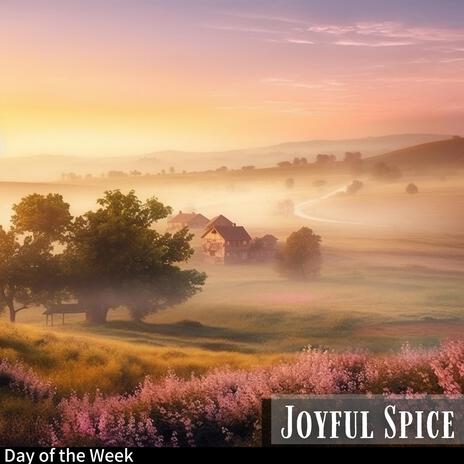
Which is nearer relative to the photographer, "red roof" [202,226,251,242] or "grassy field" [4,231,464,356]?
"grassy field" [4,231,464,356]

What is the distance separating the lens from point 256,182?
15.3 m

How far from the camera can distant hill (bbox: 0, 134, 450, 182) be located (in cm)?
1474

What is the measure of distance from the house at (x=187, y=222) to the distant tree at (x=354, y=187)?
9.96ft

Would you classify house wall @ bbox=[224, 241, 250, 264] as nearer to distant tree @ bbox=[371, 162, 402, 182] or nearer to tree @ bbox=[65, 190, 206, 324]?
tree @ bbox=[65, 190, 206, 324]

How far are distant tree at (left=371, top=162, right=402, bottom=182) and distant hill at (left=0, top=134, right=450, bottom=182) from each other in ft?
0.93

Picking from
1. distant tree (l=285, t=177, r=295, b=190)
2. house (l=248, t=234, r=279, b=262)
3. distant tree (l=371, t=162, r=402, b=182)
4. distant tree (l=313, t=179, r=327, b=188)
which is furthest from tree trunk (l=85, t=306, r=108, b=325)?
distant tree (l=371, t=162, r=402, b=182)

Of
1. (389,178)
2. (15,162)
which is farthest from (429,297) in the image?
(15,162)

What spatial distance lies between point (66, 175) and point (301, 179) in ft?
15.2

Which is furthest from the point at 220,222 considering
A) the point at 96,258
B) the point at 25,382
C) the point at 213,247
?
the point at 25,382

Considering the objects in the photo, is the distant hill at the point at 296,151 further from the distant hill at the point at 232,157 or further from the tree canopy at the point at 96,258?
the tree canopy at the point at 96,258

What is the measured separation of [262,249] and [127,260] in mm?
2491

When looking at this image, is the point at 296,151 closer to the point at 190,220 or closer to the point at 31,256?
the point at 190,220

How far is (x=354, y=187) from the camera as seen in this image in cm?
1541

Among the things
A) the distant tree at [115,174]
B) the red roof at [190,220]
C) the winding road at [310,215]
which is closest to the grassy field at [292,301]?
the winding road at [310,215]
